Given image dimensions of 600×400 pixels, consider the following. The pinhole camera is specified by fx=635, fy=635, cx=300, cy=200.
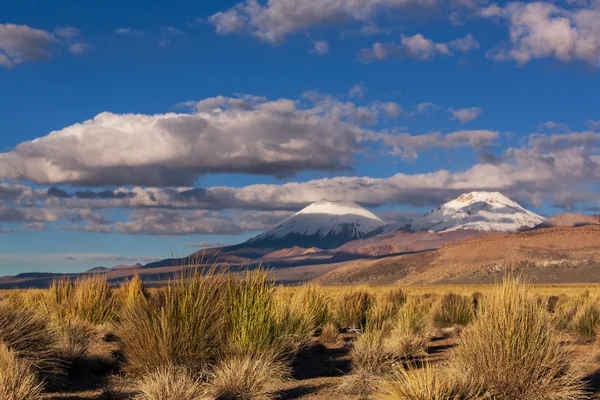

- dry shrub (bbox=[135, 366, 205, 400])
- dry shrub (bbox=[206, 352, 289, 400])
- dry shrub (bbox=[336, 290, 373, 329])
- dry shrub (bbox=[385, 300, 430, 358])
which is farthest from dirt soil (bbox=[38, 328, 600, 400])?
dry shrub (bbox=[336, 290, 373, 329])

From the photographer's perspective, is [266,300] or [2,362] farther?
[266,300]

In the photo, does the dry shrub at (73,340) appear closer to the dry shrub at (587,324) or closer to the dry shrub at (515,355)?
the dry shrub at (515,355)

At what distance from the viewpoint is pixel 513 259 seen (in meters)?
103

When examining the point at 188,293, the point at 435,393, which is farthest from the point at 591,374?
the point at 188,293

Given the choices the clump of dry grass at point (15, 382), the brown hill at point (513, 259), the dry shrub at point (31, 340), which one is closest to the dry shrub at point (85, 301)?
the dry shrub at point (31, 340)

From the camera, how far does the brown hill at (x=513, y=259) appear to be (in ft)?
322

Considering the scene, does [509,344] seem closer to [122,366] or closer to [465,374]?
[465,374]

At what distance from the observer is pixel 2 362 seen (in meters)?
8.22

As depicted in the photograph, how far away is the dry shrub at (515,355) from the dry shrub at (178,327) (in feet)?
12.9

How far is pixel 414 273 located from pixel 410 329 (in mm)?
110544

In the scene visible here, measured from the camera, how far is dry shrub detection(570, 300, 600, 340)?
17.5 metres

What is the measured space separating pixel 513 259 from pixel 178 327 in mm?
100079

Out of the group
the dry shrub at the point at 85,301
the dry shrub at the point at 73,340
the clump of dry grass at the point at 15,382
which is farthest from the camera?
the dry shrub at the point at 85,301

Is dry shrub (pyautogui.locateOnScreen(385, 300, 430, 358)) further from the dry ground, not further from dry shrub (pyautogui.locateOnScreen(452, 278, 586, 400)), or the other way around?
dry shrub (pyautogui.locateOnScreen(452, 278, 586, 400))
